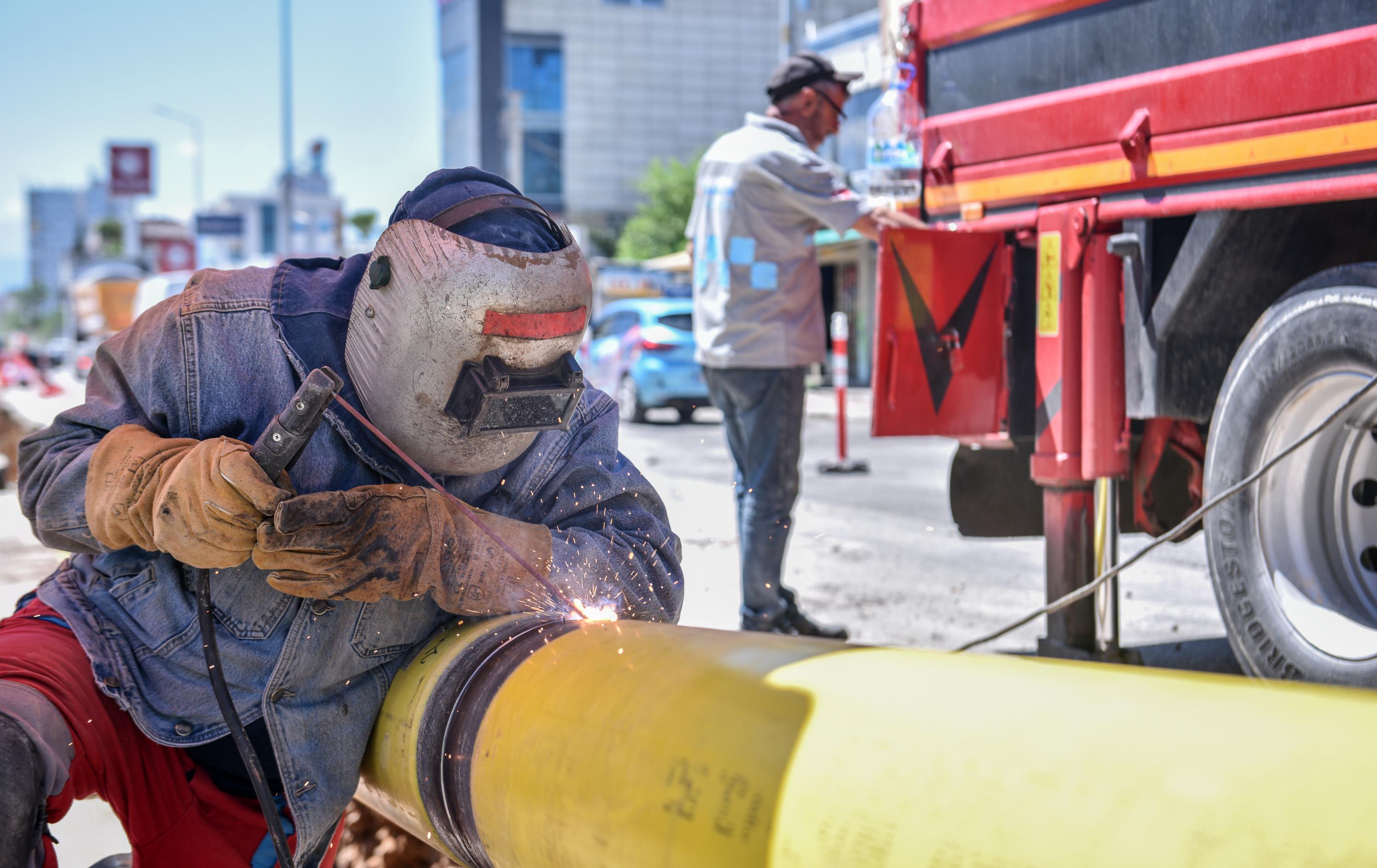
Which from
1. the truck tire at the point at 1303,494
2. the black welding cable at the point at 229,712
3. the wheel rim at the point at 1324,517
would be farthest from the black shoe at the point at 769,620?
the black welding cable at the point at 229,712

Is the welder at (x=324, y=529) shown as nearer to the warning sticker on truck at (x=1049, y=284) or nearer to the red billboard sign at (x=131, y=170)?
the warning sticker on truck at (x=1049, y=284)

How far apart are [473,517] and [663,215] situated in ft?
139

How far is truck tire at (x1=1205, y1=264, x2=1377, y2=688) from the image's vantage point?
2723mm

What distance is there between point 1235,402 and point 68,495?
102 inches

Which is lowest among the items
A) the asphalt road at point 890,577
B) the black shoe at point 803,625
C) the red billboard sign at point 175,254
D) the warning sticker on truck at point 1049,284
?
the asphalt road at point 890,577

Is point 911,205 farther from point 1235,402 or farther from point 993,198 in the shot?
point 1235,402

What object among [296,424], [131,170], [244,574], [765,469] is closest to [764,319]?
[765,469]

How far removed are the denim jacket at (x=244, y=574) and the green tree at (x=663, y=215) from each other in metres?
40.7

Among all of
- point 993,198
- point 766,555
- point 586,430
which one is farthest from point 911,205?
point 586,430

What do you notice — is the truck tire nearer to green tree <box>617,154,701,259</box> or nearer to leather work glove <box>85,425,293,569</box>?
leather work glove <box>85,425,293,569</box>

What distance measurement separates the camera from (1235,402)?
301 cm

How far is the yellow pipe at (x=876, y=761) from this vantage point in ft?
3.16

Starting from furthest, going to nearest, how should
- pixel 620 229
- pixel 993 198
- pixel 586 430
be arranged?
1. pixel 620 229
2. pixel 993 198
3. pixel 586 430

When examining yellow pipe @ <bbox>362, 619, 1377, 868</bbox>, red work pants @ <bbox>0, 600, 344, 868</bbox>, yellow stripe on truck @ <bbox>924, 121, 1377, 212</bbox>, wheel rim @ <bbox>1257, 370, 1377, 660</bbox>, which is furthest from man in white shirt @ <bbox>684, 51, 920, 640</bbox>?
yellow pipe @ <bbox>362, 619, 1377, 868</bbox>
